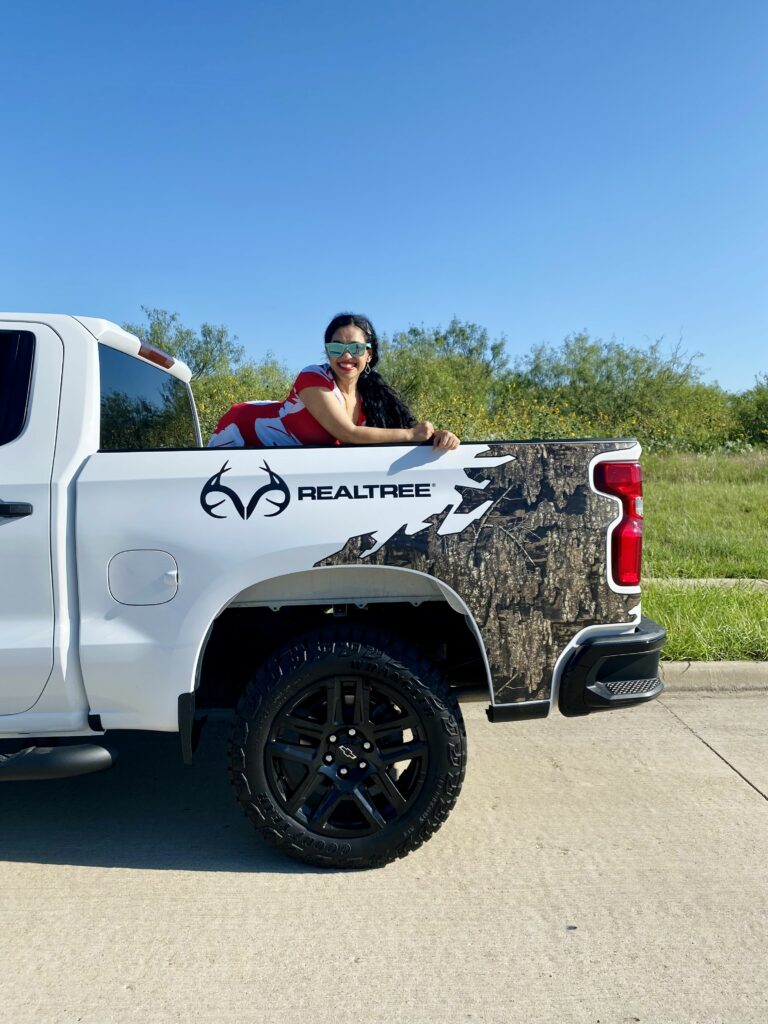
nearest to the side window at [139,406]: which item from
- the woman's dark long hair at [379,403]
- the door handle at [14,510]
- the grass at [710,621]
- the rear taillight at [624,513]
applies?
the door handle at [14,510]

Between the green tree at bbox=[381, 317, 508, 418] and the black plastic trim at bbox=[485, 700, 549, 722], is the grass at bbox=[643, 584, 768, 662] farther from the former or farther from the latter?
the green tree at bbox=[381, 317, 508, 418]

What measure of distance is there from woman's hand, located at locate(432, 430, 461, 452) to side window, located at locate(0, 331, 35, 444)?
1.46 metres

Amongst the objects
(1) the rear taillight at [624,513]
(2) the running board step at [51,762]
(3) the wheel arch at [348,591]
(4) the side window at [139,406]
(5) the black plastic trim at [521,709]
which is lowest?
(2) the running board step at [51,762]

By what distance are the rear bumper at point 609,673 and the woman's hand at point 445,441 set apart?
87 centimetres

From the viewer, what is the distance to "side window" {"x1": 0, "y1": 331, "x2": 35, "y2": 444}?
294 centimetres

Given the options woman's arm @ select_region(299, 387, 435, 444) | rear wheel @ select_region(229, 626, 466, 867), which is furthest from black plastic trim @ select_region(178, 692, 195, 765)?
woman's arm @ select_region(299, 387, 435, 444)

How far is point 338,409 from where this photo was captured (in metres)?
3.37

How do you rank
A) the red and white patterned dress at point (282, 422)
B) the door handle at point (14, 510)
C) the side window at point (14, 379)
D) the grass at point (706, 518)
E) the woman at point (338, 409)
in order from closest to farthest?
the door handle at point (14, 510) < the side window at point (14, 379) < the woman at point (338, 409) < the red and white patterned dress at point (282, 422) < the grass at point (706, 518)

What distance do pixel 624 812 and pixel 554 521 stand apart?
4.65ft

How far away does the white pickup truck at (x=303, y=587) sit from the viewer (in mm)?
2873

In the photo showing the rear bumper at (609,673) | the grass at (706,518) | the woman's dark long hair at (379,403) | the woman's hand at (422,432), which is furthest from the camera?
the grass at (706,518)

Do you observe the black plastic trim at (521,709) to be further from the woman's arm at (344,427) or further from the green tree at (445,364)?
the green tree at (445,364)

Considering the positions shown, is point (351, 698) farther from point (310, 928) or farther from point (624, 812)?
point (624, 812)

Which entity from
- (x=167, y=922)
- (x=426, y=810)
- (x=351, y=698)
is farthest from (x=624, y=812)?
(x=167, y=922)
